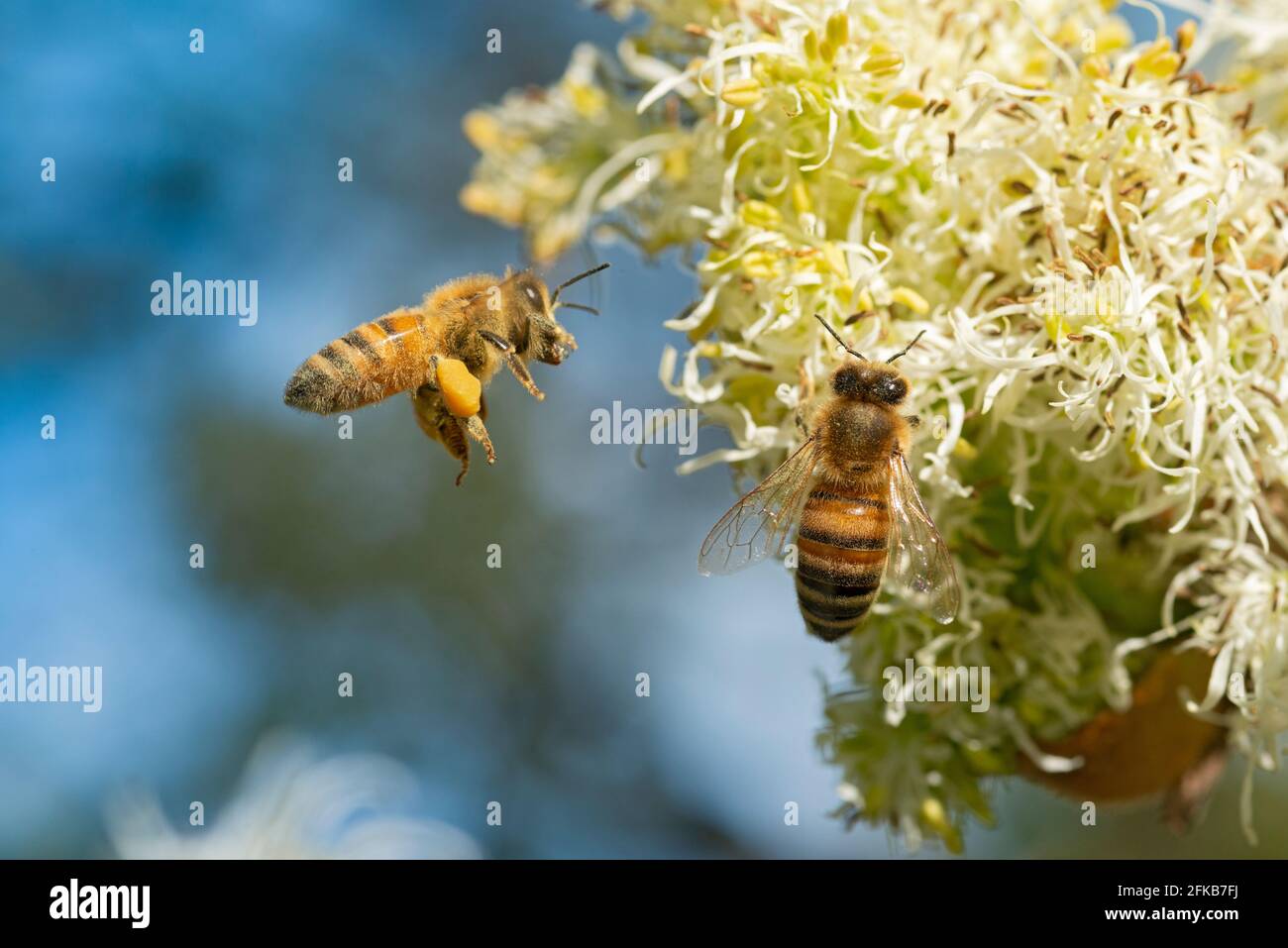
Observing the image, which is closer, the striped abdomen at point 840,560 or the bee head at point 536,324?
the striped abdomen at point 840,560

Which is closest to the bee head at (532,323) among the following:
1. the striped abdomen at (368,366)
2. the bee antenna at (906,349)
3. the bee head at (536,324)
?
the bee head at (536,324)

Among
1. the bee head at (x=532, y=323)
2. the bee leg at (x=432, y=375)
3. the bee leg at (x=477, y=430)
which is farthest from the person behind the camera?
the bee head at (x=532, y=323)

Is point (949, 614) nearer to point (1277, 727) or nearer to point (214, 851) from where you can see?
point (1277, 727)

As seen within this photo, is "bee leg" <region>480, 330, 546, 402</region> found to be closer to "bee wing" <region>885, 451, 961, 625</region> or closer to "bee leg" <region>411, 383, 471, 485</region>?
"bee leg" <region>411, 383, 471, 485</region>

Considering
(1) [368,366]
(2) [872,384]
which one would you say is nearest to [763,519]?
(2) [872,384]

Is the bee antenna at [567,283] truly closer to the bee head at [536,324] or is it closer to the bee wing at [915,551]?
the bee head at [536,324]

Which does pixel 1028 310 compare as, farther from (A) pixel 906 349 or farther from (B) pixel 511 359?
(B) pixel 511 359

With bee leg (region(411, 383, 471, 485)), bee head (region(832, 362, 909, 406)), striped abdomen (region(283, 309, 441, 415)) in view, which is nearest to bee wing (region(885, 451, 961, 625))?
bee head (region(832, 362, 909, 406))

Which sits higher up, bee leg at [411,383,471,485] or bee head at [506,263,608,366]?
bee head at [506,263,608,366]
